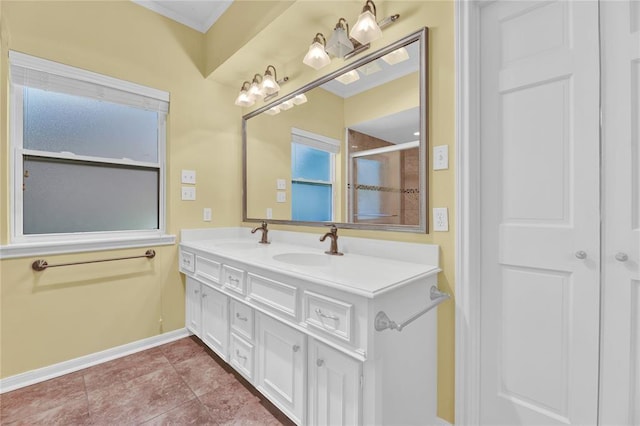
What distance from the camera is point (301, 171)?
2172mm

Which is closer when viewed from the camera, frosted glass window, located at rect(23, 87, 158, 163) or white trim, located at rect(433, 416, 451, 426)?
white trim, located at rect(433, 416, 451, 426)

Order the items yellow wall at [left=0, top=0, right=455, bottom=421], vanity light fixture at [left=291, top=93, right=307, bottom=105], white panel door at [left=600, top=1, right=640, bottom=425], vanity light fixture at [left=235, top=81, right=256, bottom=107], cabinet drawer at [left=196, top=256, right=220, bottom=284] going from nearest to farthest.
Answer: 1. white panel door at [left=600, top=1, right=640, bottom=425]
2. yellow wall at [left=0, top=0, right=455, bottom=421]
3. cabinet drawer at [left=196, top=256, right=220, bottom=284]
4. vanity light fixture at [left=291, top=93, right=307, bottom=105]
5. vanity light fixture at [left=235, top=81, right=256, bottom=107]

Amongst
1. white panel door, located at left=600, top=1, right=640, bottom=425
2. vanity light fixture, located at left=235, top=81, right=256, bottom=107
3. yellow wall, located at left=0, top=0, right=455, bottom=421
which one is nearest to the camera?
white panel door, located at left=600, top=1, right=640, bottom=425

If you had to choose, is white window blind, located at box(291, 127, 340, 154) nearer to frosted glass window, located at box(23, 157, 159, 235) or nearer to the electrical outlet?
the electrical outlet

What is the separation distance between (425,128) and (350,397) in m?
1.25

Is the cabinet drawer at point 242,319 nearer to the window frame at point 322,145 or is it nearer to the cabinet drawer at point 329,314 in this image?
the cabinet drawer at point 329,314

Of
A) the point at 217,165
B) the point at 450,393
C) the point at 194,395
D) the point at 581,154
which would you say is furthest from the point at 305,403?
the point at 217,165

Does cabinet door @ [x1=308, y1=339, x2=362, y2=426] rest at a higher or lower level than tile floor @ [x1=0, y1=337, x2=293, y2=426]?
higher

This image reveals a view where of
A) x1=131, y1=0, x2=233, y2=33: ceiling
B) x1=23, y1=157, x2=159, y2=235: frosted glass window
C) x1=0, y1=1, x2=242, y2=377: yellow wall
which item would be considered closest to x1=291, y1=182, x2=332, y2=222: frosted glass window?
x1=0, y1=1, x2=242, y2=377: yellow wall

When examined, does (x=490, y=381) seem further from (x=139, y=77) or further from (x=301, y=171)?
(x=139, y=77)

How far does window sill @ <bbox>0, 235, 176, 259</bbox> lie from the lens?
68.6 inches

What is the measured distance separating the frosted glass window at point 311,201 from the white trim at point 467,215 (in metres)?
0.86

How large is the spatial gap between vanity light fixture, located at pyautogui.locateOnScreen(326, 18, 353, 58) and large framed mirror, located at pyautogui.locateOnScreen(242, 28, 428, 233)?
10cm

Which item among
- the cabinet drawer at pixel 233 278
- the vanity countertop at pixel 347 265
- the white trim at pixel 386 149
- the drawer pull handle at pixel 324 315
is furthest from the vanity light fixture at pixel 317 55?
the drawer pull handle at pixel 324 315
